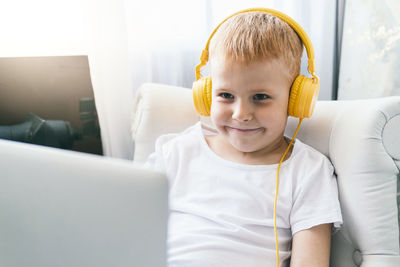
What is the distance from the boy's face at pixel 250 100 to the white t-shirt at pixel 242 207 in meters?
0.09

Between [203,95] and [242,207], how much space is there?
32 cm

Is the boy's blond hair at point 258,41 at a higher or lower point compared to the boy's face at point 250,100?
higher

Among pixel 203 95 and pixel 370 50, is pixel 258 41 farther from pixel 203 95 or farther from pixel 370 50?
pixel 370 50

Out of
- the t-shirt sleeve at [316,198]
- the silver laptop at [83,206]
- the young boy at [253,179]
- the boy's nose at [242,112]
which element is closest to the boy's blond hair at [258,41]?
the young boy at [253,179]

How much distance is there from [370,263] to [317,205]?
0.17m

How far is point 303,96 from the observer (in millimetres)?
828

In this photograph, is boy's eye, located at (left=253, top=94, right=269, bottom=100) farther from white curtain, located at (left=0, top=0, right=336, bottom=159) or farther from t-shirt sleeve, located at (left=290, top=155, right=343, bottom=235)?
white curtain, located at (left=0, top=0, right=336, bottom=159)

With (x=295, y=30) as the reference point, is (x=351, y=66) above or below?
below

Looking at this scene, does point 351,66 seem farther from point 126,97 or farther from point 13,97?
point 13,97

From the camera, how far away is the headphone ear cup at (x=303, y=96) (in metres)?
0.82

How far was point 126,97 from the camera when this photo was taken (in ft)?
4.64

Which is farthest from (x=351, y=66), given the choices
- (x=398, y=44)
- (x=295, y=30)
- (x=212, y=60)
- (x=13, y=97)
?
(x=13, y=97)

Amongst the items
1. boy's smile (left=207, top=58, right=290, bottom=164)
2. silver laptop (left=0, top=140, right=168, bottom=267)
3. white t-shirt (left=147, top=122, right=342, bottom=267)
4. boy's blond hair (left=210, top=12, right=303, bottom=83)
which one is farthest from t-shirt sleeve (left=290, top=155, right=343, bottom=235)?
silver laptop (left=0, top=140, right=168, bottom=267)

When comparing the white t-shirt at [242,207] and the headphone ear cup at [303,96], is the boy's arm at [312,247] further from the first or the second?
the headphone ear cup at [303,96]
